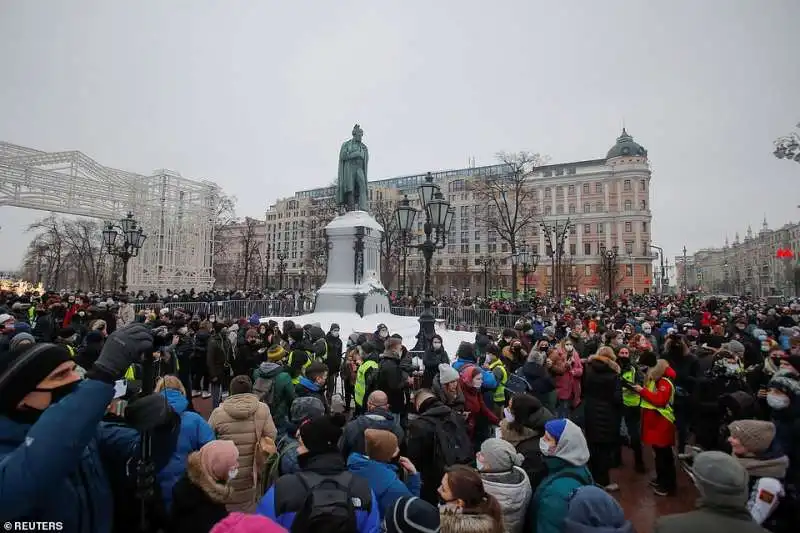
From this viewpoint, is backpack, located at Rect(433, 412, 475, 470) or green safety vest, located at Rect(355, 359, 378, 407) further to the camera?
green safety vest, located at Rect(355, 359, 378, 407)

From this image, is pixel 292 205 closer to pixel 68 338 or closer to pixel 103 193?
pixel 103 193

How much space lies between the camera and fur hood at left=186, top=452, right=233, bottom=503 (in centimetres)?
252

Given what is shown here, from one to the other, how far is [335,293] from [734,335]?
13.5 meters

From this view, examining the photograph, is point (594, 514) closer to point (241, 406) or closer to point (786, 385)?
point (241, 406)

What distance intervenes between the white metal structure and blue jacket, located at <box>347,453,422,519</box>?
34494 millimetres

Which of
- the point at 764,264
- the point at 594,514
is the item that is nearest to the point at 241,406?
the point at 594,514

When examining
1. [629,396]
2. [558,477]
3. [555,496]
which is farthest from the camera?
[629,396]

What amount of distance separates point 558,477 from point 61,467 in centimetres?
279

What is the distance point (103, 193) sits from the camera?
33.5 m

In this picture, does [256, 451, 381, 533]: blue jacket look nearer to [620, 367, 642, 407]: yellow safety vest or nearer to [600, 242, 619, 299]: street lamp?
[620, 367, 642, 407]: yellow safety vest

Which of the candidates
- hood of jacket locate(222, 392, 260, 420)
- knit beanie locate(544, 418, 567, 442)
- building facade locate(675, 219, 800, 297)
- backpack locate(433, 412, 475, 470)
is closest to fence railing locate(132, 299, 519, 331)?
backpack locate(433, 412, 475, 470)

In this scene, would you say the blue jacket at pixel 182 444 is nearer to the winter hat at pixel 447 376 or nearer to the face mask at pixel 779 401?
the winter hat at pixel 447 376

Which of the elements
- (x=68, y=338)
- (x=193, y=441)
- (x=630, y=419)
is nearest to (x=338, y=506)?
(x=193, y=441)

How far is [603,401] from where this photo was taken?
18.9ft
